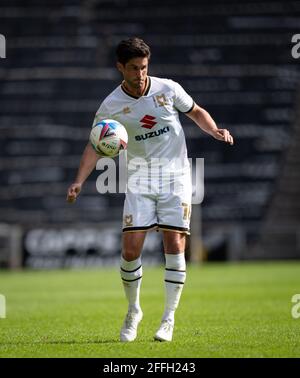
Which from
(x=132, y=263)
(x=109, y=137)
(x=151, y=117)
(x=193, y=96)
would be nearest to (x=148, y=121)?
(x=151, y=117)

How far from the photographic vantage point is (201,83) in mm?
20438

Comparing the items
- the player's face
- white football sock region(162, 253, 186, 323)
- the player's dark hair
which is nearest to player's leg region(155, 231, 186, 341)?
white football sock region(162, 253, 186, 323)

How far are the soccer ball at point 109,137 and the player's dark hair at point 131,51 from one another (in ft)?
1.25

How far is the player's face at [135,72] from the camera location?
567cm

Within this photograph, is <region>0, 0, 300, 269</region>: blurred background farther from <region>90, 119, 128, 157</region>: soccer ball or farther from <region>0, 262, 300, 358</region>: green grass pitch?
<region>90, 119, 128, 157</region>: soccer ball

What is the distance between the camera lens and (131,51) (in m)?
5.63

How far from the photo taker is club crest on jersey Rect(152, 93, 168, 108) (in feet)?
19.3

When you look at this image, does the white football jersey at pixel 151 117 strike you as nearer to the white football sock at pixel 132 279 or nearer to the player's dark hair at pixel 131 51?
the player's dark hair at pixel 131 51

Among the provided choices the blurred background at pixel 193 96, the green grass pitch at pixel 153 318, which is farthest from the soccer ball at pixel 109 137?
the blurred background at pixel 193 96

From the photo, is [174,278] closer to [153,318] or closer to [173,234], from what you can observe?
[173,234]

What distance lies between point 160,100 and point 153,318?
2274mm
